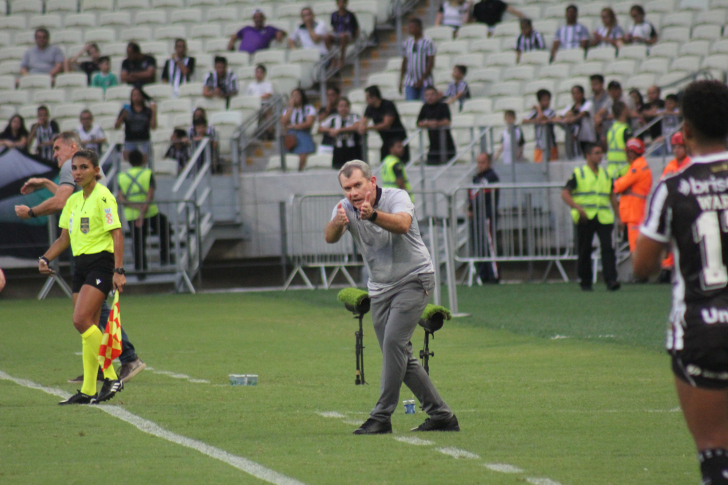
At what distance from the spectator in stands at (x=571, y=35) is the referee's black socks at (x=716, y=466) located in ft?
62.7

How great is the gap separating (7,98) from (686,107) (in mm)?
21958

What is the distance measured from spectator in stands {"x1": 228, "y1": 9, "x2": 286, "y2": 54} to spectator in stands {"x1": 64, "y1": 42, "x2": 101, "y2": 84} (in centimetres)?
297

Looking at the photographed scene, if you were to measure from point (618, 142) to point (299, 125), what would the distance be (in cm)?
610

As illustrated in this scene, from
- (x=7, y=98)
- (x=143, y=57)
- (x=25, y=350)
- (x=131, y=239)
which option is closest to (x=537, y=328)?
(x=25, y=350)

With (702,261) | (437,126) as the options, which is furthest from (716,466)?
(437,126)

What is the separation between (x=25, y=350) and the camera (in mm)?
11750

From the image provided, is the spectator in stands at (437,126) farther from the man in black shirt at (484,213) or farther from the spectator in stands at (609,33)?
the spectator in stands at (609,33)

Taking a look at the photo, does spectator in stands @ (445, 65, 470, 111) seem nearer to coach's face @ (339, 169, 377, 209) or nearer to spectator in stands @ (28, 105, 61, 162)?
spectator in stands @ (28, 105, 61, 162)

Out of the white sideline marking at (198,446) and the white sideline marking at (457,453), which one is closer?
the white sideline marking at (198,446)

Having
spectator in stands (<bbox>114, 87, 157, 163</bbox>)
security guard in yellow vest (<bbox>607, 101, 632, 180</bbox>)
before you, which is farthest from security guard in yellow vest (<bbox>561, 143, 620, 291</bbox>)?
spectator in stands (<bbox>114, 87, 157, 163</bbox>)

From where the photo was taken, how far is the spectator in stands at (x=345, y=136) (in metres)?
19.9

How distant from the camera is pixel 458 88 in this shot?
21844 millimetres

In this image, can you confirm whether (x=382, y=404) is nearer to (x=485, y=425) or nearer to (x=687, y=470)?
(x=485, y=425)

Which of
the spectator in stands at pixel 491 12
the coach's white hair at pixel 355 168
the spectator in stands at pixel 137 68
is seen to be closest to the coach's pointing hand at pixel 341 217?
the coach's white hair at pixel 355 168
